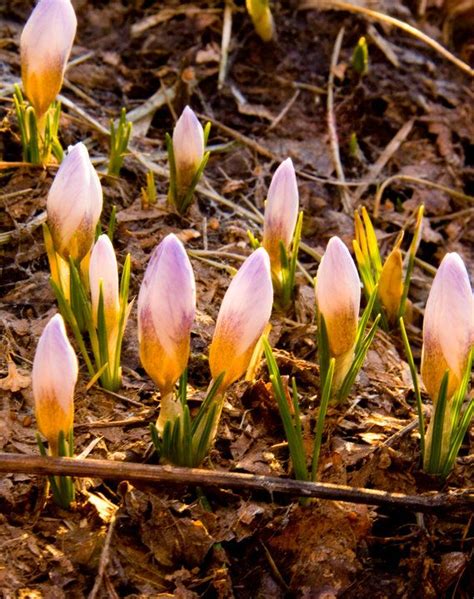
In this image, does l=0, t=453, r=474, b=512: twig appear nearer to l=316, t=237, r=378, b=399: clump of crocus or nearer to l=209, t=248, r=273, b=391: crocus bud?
l=209, t=248, r=273, b=391: crocus bud

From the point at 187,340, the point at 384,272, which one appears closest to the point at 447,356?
the point at 187,340

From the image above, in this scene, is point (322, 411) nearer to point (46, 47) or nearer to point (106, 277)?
point (106, 277)

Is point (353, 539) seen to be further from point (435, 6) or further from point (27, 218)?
point (435, 6)

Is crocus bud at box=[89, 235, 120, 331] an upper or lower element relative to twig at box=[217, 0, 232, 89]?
lower

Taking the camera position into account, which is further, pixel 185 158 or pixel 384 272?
pixel 185 158

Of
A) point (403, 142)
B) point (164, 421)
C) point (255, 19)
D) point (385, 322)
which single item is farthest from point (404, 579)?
point (255, 19)

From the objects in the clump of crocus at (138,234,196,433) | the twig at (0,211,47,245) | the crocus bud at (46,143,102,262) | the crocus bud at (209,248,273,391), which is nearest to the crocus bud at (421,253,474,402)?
the crocus bud at (209,248,273,391)

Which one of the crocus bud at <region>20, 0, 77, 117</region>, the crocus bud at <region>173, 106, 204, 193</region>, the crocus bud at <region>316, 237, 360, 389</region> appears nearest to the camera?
the crocus bud at <region>316, 237, 360, 389</region>
